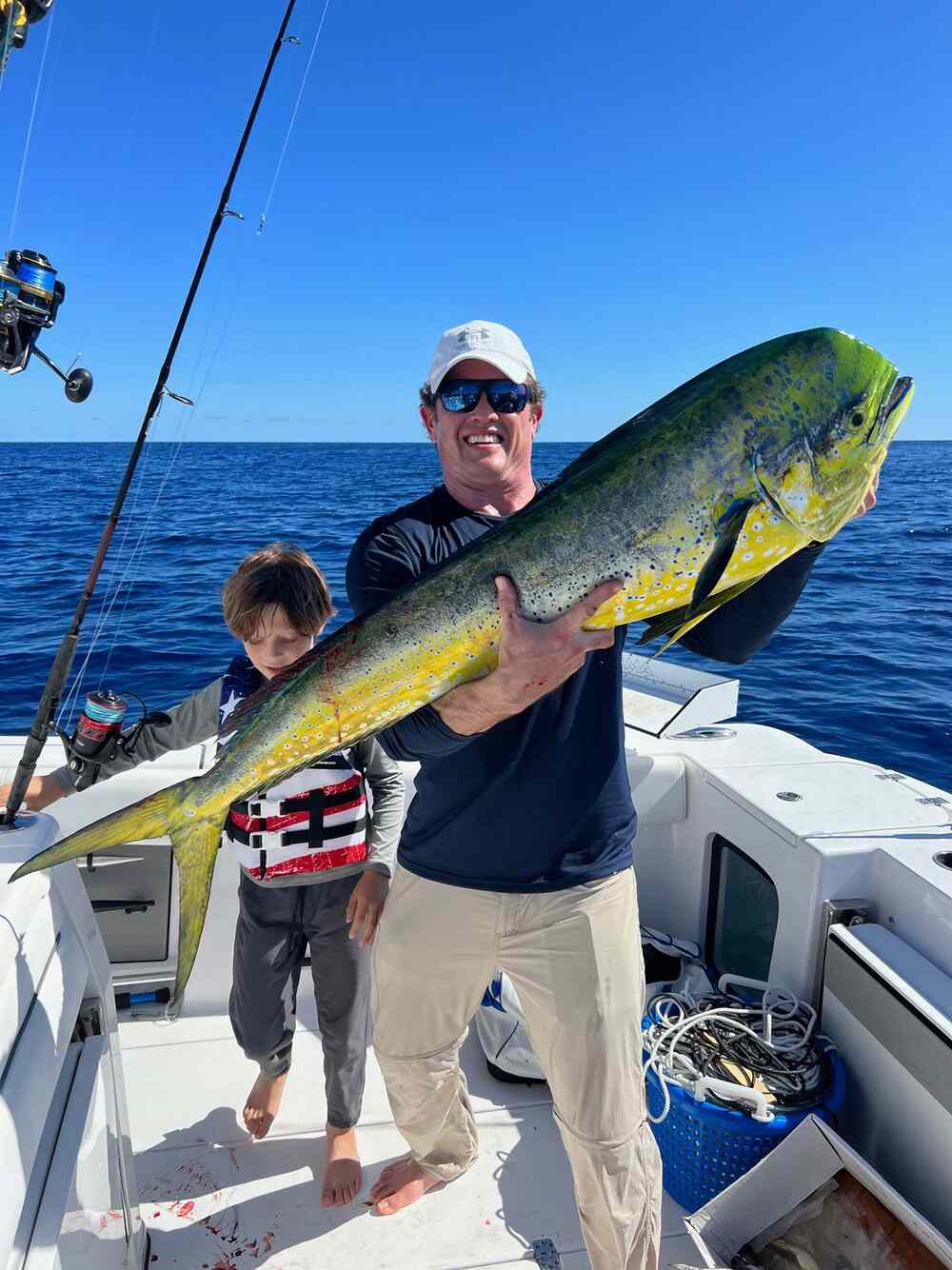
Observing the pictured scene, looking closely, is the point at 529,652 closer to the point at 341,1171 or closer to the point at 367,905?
the point at 367,905

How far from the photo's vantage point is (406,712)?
1.73m

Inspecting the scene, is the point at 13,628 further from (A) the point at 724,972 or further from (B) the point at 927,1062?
(B) the point at 927,1062

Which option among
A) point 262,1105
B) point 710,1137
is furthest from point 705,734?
point 262,1105

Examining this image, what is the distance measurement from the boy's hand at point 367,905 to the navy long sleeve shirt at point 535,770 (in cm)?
49

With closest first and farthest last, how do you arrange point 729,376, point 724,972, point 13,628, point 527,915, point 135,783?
1. point 729,376
2. point 527,915
3. point 135,783
4. point 724,972
5. point 13,628

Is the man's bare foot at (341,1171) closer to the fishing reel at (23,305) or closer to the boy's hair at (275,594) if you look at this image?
the boy's hair at (275,594)

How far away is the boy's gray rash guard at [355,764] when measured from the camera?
2688 millimetres

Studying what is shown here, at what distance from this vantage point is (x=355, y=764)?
108 inches

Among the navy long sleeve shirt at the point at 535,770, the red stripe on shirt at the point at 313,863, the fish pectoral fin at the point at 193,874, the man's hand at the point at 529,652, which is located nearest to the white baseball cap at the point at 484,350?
the navy long sleeve shirt at the point at 535,770

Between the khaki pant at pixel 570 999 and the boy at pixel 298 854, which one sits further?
the boy at pixel 298 854

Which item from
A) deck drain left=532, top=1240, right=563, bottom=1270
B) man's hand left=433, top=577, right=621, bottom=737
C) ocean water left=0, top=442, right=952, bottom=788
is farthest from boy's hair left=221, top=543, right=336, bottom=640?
ocean water left=0, top=442, right=952, bottom=788

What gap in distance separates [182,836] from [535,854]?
0.81 m

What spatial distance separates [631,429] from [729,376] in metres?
0.19

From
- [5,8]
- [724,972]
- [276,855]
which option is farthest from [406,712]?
[5,8]
